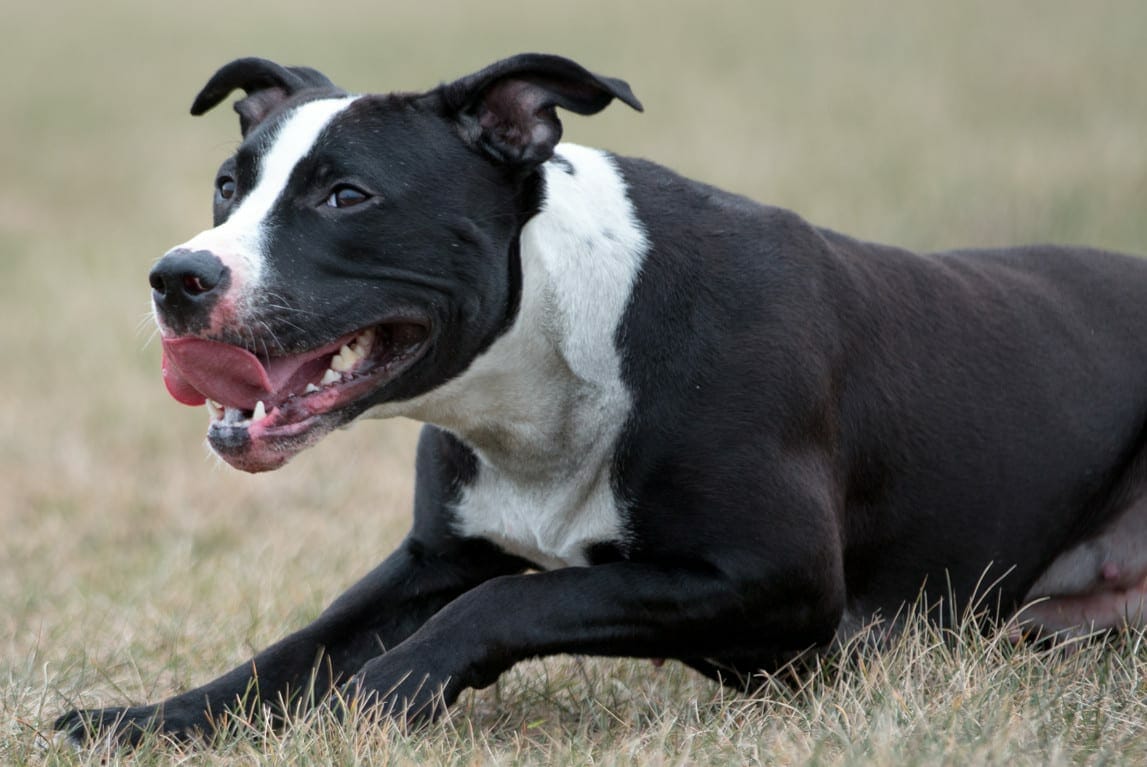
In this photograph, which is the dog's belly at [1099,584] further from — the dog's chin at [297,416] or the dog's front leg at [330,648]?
the dog's chin at [297,416]

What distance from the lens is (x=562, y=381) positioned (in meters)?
3.64

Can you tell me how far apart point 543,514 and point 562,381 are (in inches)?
12.3

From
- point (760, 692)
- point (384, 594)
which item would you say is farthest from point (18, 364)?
point (760, 692)

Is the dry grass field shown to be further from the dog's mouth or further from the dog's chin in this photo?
the dog's chin

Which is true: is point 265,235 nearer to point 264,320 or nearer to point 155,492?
point 264,320

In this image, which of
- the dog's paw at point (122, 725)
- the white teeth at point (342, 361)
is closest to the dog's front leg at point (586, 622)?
the dog's paw at point (122, 725)

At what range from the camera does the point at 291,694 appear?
3738mm

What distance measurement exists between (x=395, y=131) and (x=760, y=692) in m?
1.49

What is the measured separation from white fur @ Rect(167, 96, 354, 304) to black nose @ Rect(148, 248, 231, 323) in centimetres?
2

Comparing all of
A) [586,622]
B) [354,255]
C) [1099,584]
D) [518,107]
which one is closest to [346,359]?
[354,255]

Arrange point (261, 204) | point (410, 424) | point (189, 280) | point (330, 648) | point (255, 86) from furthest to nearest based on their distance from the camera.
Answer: point (410, 424) → point (255, 86) → point (330, 648) → point (261, 204) → point (189, 280)

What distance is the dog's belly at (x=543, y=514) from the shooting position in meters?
3.62

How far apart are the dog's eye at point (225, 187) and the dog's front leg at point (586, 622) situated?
101 cm

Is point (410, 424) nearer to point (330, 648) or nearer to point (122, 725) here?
point (330, 648)
